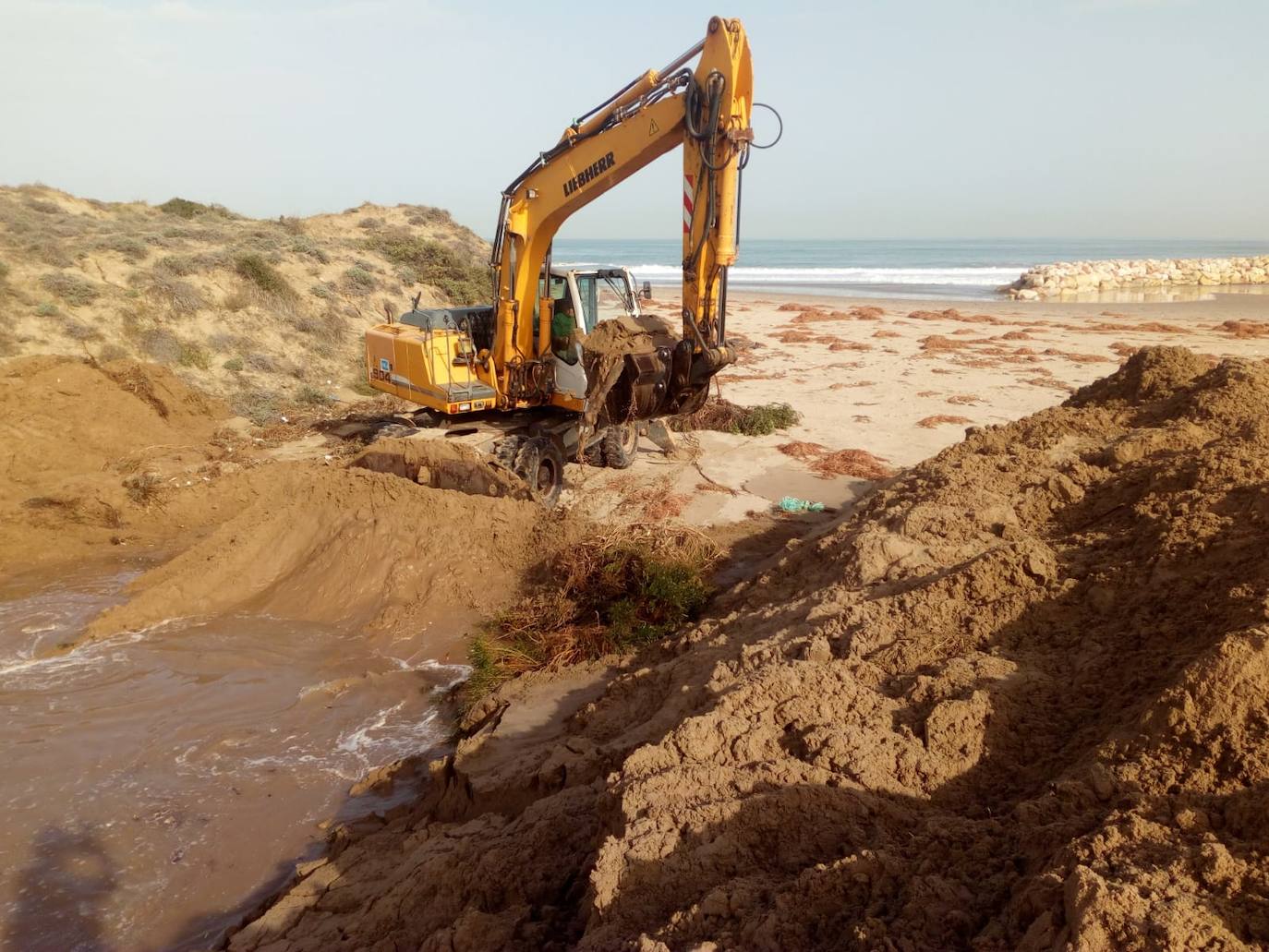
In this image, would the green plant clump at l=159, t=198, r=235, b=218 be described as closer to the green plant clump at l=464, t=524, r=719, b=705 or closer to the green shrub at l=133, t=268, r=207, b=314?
the green shrub at l=133, t=268, r=207, b=314

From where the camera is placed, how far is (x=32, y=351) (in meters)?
15.9

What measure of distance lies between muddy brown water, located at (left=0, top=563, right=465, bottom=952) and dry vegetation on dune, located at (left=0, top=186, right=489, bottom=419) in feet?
31.4

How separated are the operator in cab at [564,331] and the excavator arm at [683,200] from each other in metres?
0.11

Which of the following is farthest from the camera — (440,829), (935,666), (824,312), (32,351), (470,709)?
(824,312)

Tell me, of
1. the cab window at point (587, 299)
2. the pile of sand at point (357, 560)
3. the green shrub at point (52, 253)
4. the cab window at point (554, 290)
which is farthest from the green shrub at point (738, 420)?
the green shrub at point (52, 253)

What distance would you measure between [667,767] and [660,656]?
2.59 meters

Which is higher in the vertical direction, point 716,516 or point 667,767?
point 667,767

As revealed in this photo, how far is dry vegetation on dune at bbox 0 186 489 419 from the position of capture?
1709cm

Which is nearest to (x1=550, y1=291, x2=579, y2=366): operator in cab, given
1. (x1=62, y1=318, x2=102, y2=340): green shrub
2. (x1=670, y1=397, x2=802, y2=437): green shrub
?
(x1=670, y1=397, x2=802, y2=437): green shrub

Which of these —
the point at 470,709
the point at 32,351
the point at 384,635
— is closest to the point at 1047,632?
the point at 470,709

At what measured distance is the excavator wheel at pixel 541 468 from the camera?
33.8 ft

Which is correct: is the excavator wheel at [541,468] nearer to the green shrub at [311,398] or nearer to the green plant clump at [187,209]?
the green shrub at [311,398]

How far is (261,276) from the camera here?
67.3 ft

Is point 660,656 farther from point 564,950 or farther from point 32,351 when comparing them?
point 32,351
